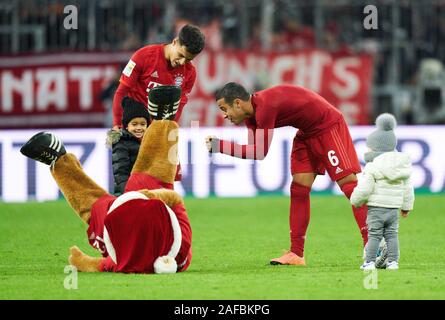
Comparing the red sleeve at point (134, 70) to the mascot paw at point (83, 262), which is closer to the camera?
the mascot paw at point (83, 262)

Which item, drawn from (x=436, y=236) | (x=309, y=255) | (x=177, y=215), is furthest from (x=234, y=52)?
(x=177, y=215)

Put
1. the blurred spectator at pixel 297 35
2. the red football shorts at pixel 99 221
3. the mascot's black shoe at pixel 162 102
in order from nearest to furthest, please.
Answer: the red football shorts at pixel 99 221 → the mascot's black shoe at pixel 162 102 → the blurred spectator at pixel 297 35

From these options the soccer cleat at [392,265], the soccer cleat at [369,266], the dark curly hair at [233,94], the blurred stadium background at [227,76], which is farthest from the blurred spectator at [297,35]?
the soccer cleat at [369,266]

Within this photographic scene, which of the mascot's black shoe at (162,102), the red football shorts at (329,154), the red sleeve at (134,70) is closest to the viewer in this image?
the mascot's black shoe at (162,102)

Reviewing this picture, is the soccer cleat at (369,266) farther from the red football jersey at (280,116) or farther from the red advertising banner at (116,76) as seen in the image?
the red advertising banner at (116,76)

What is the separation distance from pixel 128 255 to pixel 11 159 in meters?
9.13

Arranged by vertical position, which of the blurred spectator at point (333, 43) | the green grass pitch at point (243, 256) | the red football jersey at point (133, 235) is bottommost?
the green grass pitch at point (243, 256)

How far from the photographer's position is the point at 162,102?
33.6 ft

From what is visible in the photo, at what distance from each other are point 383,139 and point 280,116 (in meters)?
1.08

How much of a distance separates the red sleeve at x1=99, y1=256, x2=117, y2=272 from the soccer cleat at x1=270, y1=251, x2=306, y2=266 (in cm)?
167

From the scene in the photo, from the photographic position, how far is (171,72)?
11.6 metres

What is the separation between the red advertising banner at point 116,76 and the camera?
21.0 metres

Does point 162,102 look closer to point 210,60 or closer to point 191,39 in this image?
point 191,39
